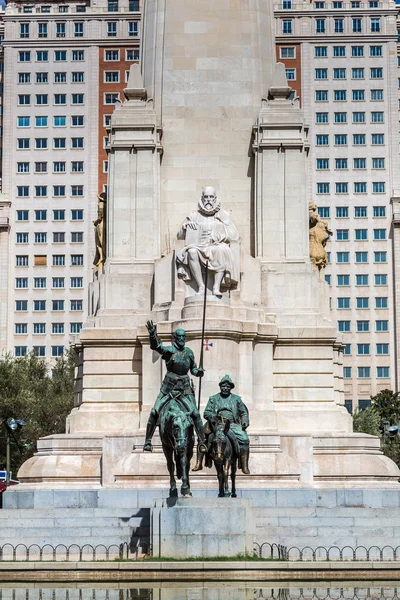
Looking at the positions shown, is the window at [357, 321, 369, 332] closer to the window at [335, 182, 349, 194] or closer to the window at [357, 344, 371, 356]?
the window at [357, 344, 371, 356]

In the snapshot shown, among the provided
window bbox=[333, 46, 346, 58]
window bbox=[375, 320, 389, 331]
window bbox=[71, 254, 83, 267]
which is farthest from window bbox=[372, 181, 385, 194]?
window bbox=[71, 254, 83, 267]

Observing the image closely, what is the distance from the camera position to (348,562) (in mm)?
24891

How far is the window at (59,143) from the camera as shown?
418 feet

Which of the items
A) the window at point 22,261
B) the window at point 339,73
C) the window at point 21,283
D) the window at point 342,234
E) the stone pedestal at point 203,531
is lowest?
the stone pedestal at point 203,531

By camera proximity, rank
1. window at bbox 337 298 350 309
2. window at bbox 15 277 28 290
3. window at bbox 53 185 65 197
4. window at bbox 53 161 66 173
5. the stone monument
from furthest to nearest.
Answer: window at bbox 53 161 66 173, window at bbox 53 185 65 197, window at bbox 337 298 350 309, window at bbox 15 277 28 290, the stone monument

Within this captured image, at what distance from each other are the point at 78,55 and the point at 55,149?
10226 millimetres

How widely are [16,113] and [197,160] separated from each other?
303 ft

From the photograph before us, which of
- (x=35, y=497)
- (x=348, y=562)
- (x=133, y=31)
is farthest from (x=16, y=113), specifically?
(x=348, y=562)

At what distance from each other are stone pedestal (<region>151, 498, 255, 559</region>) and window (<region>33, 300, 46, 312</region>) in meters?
99.4

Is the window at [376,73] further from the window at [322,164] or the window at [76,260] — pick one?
the window at [76,260]

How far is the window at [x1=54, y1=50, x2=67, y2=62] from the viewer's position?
12875 cm

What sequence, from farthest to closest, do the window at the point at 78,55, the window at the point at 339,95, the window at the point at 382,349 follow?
1. the window at the point at 339,95
2. the window at the point at 78,55
3. the window at the point at 382,349

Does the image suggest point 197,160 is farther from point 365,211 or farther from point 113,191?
point 365,211

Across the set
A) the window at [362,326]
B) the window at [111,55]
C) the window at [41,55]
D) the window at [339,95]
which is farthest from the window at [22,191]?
the window at [362,326]
